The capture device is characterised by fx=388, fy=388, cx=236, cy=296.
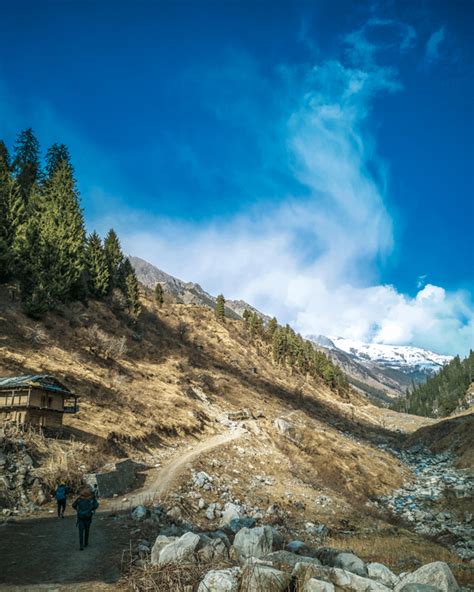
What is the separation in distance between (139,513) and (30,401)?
11139 millimetres

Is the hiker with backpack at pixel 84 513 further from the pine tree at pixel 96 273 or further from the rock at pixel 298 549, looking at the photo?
the pine tree at pixel 96 273

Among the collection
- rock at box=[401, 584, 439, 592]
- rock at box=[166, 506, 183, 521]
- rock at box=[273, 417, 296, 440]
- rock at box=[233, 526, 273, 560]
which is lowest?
rock at box=[166, 506, 183, 521]

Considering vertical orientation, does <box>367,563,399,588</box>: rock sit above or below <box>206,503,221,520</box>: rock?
above

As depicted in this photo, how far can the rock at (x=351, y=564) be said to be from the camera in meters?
11.2

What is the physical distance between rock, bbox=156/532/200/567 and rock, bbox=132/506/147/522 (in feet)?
22.1

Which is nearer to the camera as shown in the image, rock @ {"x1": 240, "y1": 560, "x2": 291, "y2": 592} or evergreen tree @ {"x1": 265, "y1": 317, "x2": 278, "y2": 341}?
rock @ {"x1": 240, "y1": 560, "x2": 291, "y2": 592}

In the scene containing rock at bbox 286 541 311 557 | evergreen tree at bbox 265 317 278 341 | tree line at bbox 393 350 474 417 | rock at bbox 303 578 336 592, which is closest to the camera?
rock at bbox 303 578 336 592

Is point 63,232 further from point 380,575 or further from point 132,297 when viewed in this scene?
point 380,575

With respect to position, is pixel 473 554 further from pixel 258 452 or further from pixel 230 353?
pixel 230 353

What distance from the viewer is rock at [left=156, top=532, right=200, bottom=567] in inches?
385

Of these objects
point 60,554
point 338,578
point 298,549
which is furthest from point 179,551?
point 298,549

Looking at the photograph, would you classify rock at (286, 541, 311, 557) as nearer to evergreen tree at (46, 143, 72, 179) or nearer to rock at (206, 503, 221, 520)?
rock at (206, 503, 221, 520)

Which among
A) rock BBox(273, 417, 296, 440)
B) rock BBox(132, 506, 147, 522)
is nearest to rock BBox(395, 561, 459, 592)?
rock BBox(132, 506, 147, 522)

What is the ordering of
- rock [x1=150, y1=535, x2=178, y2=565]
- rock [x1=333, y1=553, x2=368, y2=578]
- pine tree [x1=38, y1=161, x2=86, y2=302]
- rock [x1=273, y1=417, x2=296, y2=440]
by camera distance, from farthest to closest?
pine tree [x1=38, y1=161, x2=86, y2=302], rock [x1=273, y1=417, x2=296, y2=440], rock [x1=333, y1=553, x2=368, y2=578], rock [x1=150, y1=535, x2=178, y2=565]
